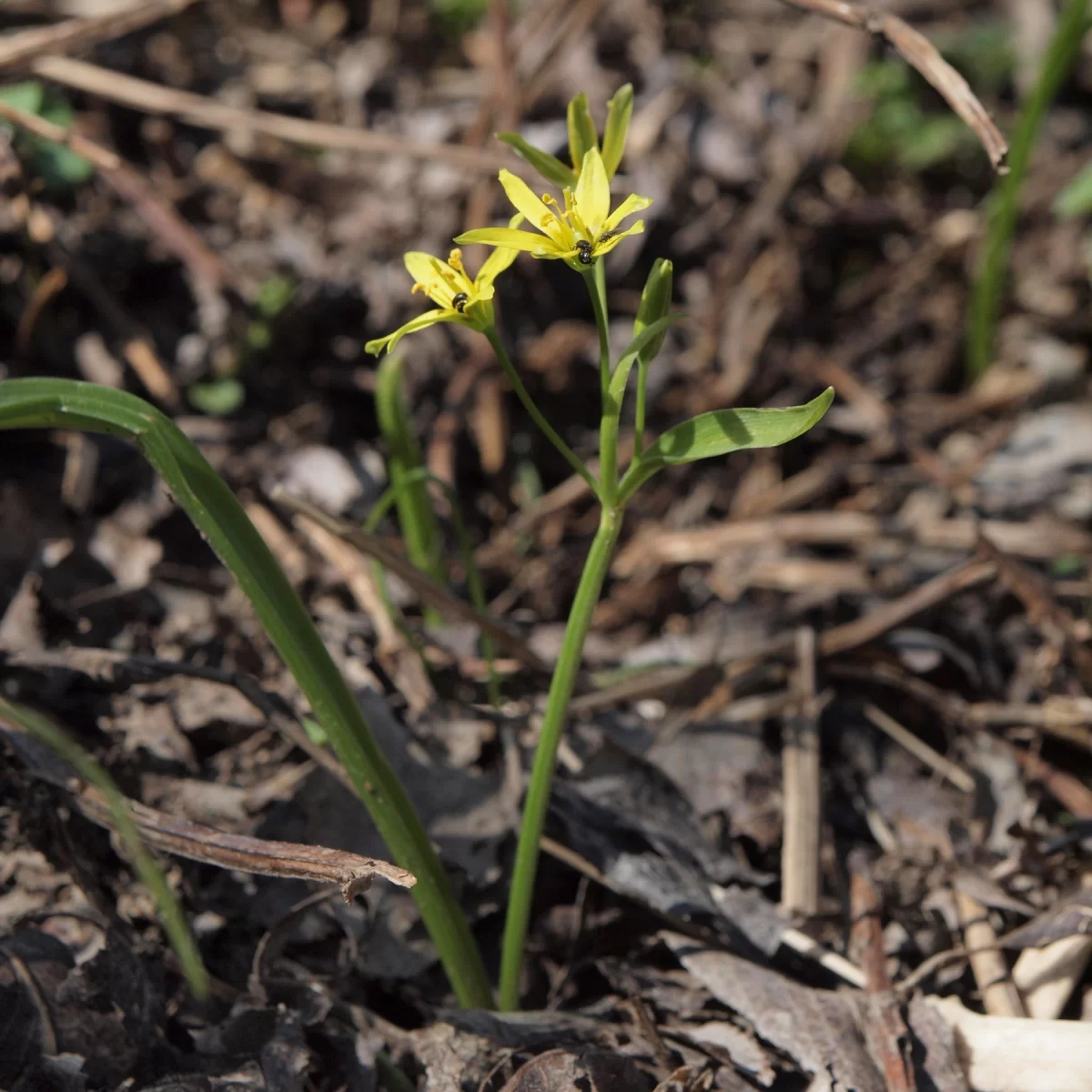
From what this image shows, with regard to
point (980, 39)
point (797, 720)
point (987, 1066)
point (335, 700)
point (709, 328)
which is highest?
point (980, 39)

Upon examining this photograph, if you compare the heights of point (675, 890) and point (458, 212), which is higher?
point (458, 212)

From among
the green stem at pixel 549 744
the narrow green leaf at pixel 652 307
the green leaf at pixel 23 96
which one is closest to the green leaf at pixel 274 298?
the green leaf at pixel 23 96

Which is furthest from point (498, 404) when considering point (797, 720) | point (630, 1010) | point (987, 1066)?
point (987, 1066)

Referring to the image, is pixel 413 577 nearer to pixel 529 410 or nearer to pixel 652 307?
pixel 529 410

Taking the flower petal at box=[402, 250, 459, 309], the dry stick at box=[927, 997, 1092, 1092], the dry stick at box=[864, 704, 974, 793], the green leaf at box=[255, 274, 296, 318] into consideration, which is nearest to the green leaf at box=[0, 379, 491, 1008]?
the flower petal at box=[402, 250, 459, 309]

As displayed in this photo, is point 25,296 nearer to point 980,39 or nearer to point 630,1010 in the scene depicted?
point 630,1010

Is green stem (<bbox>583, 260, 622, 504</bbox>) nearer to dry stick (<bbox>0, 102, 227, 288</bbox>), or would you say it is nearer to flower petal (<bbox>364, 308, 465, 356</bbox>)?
flower petal (<bbox>364, 308, 465, 356</bbox>)

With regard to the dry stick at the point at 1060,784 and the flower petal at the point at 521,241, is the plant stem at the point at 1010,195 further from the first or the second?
the flower petal at the point at 521,241
